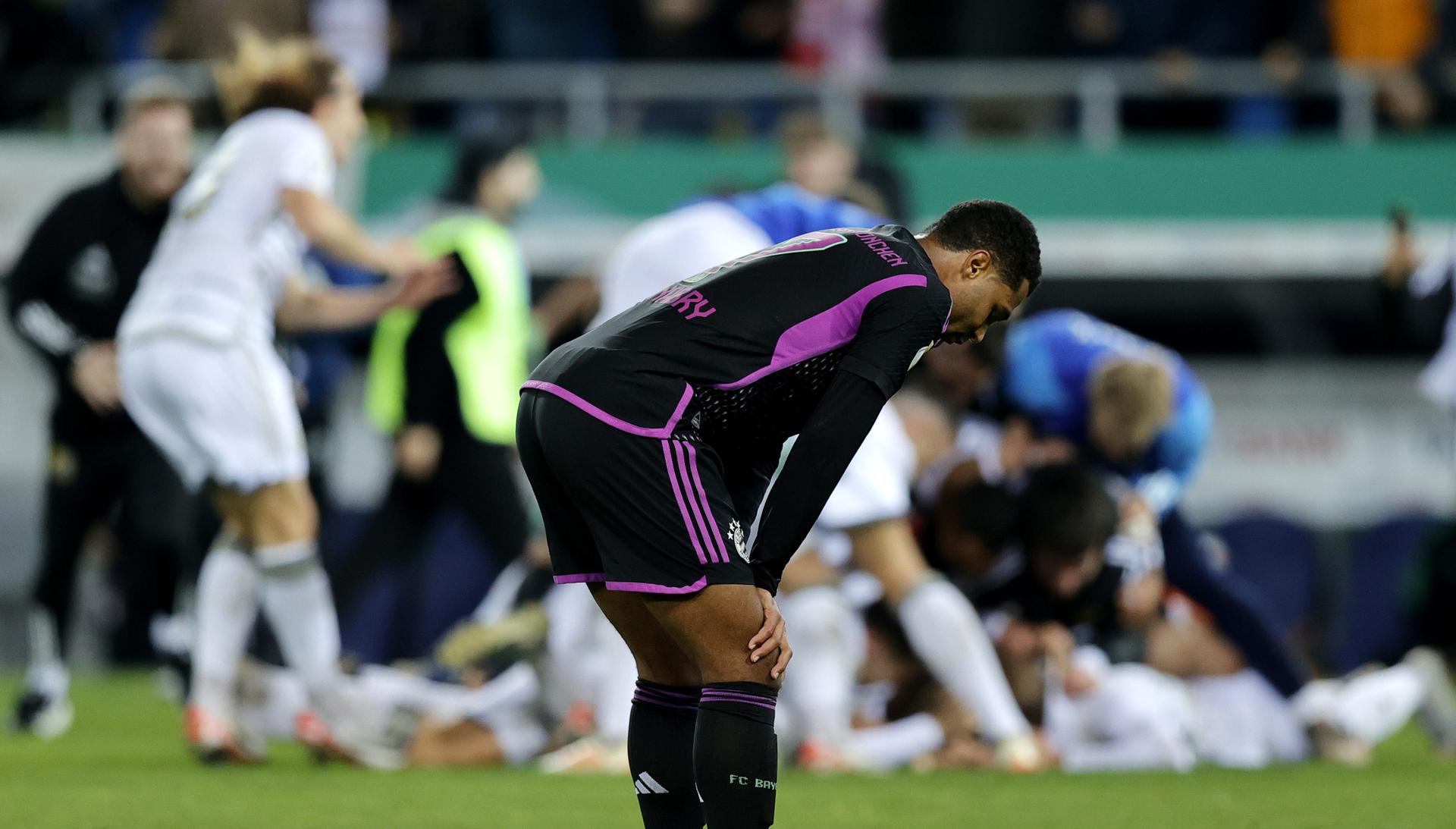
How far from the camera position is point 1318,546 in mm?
12414

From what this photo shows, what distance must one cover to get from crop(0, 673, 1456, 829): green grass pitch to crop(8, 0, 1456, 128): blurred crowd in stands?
686 cm

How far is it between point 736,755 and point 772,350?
0.82m

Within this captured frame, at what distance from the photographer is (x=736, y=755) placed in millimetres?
4105

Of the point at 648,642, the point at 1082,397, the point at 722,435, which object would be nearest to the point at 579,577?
the point at 648,642

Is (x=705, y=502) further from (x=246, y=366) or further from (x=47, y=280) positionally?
(x=47, y=280)

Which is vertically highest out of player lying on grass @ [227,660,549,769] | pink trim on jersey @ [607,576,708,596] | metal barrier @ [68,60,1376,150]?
metal barrier @ [68,60,1376,150]

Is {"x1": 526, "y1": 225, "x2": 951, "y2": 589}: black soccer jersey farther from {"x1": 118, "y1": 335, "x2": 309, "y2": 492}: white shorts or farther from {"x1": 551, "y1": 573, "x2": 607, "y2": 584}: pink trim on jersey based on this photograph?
{"x1": 118, "y1": 335, "x2": 309, "y2": 492}: white shorts

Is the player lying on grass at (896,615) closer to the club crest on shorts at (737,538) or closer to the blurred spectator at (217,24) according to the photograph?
the club crest on shorts at (737,538)

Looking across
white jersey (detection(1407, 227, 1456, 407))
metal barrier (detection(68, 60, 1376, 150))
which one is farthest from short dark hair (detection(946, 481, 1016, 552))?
metal barrier (detection(68, 60, 1376, 150))

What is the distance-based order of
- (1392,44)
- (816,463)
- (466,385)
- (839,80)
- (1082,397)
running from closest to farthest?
(816,463) < (1082,397) < (466,385) < (839,80) < (1392,44)

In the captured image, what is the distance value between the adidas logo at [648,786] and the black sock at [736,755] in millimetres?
247

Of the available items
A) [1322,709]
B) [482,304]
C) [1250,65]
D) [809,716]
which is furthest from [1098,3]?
[809,716]

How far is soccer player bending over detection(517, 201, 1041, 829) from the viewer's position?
414 centimetres

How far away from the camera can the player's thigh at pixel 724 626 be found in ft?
13.6
